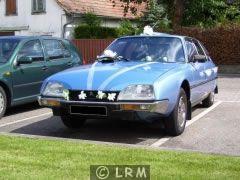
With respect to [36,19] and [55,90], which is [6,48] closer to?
[55,90]

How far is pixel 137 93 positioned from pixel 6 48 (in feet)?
14.3

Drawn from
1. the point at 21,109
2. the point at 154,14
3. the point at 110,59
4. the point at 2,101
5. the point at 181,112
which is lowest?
the point at 21,109

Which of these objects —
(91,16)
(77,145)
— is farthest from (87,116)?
(91,16)

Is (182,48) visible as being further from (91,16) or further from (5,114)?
(91,16)

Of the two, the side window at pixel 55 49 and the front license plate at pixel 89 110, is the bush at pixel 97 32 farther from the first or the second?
the front license plate at pixel 89 110

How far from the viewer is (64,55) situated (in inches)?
488

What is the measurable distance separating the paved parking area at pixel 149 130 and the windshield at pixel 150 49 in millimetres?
1169

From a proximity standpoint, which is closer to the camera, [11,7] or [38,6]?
[38,6]

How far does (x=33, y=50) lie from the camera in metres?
11.3

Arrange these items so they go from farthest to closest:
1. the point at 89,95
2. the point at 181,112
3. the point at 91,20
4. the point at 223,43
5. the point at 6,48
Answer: the point at 91,20
the point at 223,43
the point at 6,48
the point at 181,112
the point at 89,95

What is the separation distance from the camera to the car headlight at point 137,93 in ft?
24.6

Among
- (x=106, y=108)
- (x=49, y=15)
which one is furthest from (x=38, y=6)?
(x=106, y=108)

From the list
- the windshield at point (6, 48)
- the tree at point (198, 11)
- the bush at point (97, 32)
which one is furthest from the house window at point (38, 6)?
the windshield at point (6, 48)

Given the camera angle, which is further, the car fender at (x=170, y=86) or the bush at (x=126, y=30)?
the bush at (x=126, y=30)
